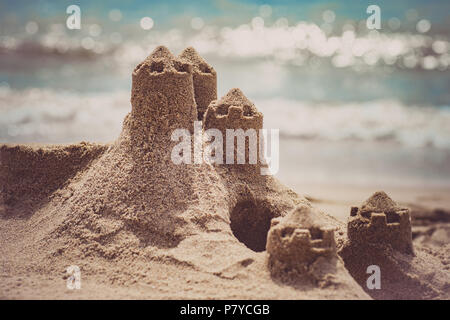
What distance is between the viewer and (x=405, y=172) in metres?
17.8

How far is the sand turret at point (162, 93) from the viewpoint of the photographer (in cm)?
611

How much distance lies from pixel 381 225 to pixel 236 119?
6.94ft

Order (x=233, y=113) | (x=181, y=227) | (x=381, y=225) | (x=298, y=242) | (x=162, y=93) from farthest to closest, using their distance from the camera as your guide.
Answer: (x=233, y=113) → (x=162, y=93) → (x=381, y=225) → (x=181, y=227) → (x=298, y=242)

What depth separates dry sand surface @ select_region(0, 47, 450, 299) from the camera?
4.99m

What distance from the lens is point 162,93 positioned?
6121mm

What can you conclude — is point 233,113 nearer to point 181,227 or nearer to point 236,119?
point 236,119

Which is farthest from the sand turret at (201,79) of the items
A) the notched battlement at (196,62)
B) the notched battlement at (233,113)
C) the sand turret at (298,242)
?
the sand turret at (298,242)

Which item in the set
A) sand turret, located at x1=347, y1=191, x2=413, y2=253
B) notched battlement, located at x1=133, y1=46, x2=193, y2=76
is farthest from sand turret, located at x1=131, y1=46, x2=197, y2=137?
sand turret, located at x1=347, y1=191, x2=413, y2=253

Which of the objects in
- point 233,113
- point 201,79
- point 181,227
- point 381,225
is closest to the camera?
point 181,227

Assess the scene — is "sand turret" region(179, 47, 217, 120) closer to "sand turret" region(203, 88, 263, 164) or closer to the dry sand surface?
the dry sand surface

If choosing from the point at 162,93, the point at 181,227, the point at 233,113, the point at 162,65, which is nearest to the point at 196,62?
the point at 162,65

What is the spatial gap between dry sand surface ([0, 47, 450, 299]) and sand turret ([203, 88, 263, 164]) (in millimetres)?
17

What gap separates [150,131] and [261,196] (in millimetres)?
1599
